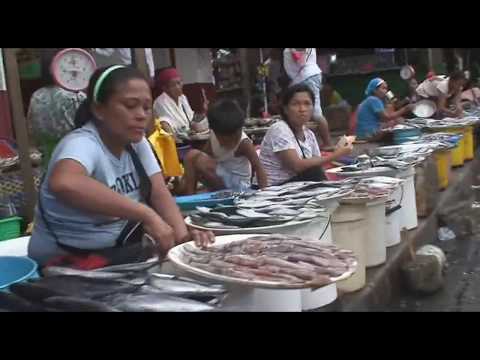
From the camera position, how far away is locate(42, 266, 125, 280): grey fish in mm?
2346

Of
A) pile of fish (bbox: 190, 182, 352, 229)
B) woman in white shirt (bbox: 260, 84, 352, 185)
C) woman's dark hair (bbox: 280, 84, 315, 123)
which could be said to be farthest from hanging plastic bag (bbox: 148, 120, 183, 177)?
pile of fish (bbox: 190, 182, 352, 229)

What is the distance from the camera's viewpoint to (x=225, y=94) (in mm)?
11484

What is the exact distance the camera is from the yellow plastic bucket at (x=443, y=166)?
6.99 m

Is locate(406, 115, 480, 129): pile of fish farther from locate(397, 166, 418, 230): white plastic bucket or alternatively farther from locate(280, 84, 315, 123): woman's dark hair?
locate(280, 84, 315, 123): woman's dark hair

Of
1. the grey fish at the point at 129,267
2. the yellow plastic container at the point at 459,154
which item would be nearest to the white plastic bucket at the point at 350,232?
the grey fish at the point at 129,267

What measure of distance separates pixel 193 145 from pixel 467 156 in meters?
4.86

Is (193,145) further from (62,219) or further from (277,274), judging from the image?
(277,274)

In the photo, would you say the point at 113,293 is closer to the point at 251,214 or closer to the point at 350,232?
the point at 251,214

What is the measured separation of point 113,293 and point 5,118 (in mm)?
4586

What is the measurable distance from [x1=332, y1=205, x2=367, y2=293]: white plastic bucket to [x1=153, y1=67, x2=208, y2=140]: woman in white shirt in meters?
3.05

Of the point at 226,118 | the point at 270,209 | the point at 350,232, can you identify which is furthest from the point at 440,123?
the point at 270,209

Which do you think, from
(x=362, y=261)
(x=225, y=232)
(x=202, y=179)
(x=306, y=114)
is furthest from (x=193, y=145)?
(x=225, y=232)

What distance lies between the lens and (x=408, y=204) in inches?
214

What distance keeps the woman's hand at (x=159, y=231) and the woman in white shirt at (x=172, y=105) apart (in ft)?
13.2
